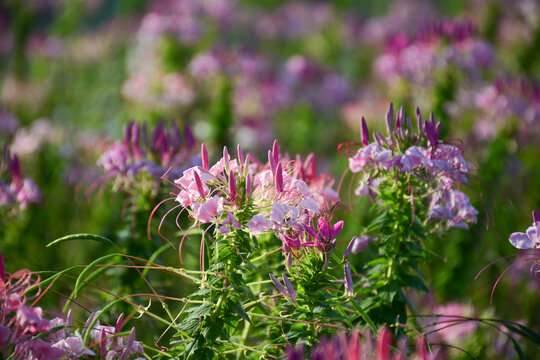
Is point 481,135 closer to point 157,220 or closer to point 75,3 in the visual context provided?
point 157,220

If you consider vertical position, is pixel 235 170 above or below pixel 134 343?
above

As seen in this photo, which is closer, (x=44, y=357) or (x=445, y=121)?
(x=44, y=357)

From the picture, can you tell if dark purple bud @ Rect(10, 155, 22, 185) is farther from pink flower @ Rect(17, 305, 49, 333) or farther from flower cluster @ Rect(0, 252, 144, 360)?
pink flower @ Rect(17, 305, 49, 333)

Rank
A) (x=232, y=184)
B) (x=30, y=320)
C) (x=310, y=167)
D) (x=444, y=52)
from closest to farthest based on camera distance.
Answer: (x=30, y=320), (x=232, y=184), (x=310, y=167), (x=444, y=52)

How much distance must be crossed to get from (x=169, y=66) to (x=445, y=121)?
2.07m

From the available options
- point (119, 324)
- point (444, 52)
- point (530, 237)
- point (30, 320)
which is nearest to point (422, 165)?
point (530, 237)

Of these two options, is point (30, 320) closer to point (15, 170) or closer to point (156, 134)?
point (156, 134)

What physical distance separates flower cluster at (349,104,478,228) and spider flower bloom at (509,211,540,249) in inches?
6.1

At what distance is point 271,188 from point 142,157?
0.84 m

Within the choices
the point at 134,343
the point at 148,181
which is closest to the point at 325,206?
the point at 134,343

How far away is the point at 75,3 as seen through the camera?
6.19 m

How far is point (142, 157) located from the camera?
5.97ft

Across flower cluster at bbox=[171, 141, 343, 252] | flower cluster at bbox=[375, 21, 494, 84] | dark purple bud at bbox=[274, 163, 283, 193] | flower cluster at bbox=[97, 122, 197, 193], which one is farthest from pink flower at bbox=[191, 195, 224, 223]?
flower cluster at bbox=[375, 21, 494, 84]

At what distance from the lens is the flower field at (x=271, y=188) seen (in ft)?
3.67
